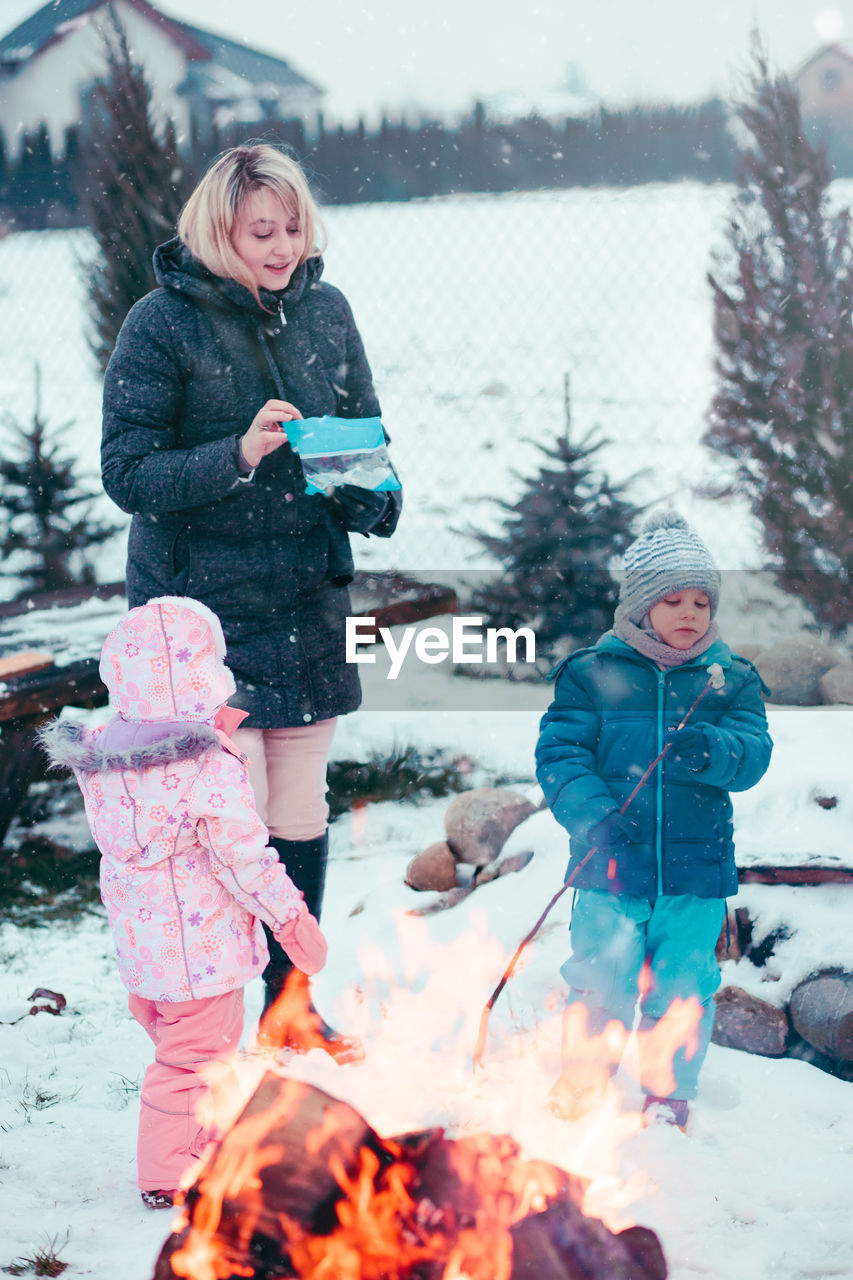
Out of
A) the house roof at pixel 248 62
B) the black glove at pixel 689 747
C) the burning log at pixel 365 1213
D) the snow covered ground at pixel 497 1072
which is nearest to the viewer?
the burning log at pixel 365 1213

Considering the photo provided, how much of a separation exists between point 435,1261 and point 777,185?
5149 millimetres

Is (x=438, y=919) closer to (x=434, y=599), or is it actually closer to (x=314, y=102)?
(x=434, y=599)

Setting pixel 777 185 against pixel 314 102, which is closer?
pixel 777 185

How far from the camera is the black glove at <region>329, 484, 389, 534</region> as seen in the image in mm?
2494

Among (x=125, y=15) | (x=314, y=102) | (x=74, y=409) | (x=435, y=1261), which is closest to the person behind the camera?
(x=435, y=1261)

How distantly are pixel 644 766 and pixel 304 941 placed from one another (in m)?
0.83

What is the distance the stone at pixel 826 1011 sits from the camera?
2.57 meters

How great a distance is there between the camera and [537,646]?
5.52 meters

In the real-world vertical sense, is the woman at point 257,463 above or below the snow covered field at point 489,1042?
above

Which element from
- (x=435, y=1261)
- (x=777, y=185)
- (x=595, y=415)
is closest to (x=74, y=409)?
(x=595, y=415)

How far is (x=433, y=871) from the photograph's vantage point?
369cm

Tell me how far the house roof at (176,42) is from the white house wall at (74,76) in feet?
0.20

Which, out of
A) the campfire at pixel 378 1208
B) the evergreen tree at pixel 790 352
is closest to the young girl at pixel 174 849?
the campfire at pixel 378 1208

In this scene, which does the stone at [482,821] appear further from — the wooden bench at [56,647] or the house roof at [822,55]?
the house roof at [822,55]
